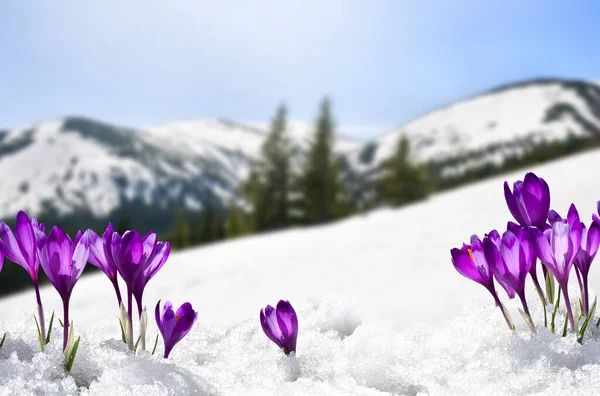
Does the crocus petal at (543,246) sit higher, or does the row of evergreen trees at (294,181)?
the row of evergreen trees at (294,181)

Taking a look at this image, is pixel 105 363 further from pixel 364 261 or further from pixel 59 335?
pixel 364 261

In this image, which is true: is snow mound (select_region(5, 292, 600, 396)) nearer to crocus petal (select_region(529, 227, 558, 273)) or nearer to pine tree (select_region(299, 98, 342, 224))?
crocus petal (select_region(529, 227, 558, 273))

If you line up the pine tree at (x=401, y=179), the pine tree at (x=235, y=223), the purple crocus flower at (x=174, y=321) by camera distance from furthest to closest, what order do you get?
the pine tree at (x=235, y=223) → the pine tree at (x=401, y=179) → the purple crocus flower at (x=174, y=321)

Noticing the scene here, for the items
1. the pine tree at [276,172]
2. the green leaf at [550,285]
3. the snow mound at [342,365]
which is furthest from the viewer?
the pine tree at [276,172]

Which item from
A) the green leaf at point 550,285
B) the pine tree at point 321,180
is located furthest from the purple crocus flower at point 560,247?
the pine tree at point 321,180

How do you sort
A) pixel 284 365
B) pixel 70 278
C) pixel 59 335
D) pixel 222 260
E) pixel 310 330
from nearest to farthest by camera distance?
1. pixel 70 278
2. pixel 284 365
3. pixel 59 335
4. pixel 310 330
5. pixel 222 260

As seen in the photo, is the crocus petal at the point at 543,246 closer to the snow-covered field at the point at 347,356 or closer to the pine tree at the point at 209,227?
the snow-covered field at the point at 347,356

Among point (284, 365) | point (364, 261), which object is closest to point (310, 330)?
point (284, 365)
